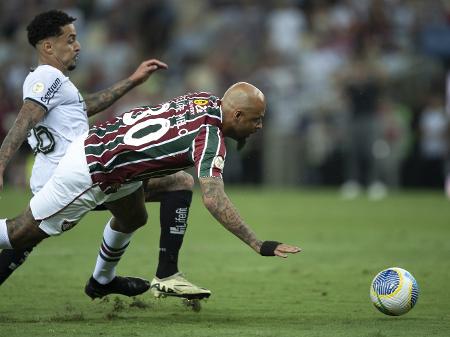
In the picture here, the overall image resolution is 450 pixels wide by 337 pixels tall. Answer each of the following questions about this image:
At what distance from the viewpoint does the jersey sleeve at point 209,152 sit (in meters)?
6.68

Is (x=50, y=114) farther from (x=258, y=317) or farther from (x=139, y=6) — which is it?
(x=139, y=6)

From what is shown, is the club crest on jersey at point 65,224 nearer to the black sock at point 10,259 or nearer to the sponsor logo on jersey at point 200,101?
the black sock at point 10,259

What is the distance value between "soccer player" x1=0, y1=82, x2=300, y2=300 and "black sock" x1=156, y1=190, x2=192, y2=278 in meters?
0.62

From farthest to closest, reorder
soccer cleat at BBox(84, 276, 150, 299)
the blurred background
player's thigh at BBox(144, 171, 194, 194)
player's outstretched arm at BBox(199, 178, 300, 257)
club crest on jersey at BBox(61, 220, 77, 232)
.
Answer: the blurred background < soccer cleat at BBox(84, 276, 150, 299) < player's thigh at BBox(144, 171, 194, 194) < club crest on jersey at BBox(61, 220, 77, 232) < player's outstretched arm at BBox(199, 178, 300, 257)

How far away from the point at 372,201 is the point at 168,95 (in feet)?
19.6

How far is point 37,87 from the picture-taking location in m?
7.59

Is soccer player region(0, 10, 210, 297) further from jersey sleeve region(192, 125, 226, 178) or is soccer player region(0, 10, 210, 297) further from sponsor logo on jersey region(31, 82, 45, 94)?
jersey sleeve region(192, 125, 226, 178)

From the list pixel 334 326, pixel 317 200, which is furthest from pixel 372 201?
pixel 334 326

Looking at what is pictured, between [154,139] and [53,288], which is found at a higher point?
[154,139]

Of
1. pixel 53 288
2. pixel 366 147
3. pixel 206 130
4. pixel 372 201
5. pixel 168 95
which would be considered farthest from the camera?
pixel 168 95

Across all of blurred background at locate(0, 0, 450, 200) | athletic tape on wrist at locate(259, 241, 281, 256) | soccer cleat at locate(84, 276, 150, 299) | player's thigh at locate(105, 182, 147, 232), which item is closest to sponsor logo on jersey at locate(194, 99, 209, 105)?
player's thigh at locate(105, 182, 147, 232)

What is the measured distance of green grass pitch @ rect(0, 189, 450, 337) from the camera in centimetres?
696

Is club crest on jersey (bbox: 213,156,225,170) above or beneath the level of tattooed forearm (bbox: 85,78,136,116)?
beneath

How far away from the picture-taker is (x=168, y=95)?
22.7m
